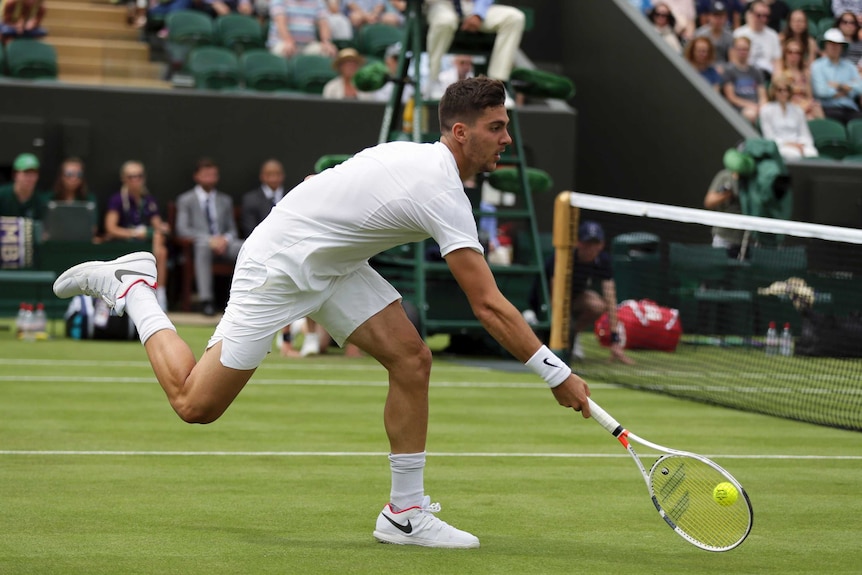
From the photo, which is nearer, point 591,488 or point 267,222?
point 267,222

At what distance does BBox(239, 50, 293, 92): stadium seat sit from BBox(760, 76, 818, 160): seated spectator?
622 cm

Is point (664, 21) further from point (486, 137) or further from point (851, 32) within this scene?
point (486, 137)

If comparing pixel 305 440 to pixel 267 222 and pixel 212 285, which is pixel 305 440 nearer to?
pixel 267 222

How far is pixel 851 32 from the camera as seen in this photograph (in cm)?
2052

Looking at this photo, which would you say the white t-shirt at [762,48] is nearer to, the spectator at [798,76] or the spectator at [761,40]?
the spectator at [761,40]

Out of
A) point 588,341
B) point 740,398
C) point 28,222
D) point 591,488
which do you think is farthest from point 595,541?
point 28,222

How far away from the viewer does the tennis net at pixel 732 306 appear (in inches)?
440

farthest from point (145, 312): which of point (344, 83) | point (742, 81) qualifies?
point (742, 81)

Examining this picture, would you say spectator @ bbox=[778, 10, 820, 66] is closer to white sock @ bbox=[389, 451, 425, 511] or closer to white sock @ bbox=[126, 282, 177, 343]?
white sock @ bbox=[126, 282, 177, 343]

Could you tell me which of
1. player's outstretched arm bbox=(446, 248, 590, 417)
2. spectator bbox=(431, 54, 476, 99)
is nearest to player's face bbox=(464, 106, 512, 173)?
player's outstretched arm bbox=(446, 248, 590, 417)

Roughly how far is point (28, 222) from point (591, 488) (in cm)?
987

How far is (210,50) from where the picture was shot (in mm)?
17656

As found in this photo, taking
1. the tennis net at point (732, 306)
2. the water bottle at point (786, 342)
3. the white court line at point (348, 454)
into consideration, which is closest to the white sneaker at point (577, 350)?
the tennis net at point (732, 306)

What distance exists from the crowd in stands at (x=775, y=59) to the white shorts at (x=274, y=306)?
13.4 m
